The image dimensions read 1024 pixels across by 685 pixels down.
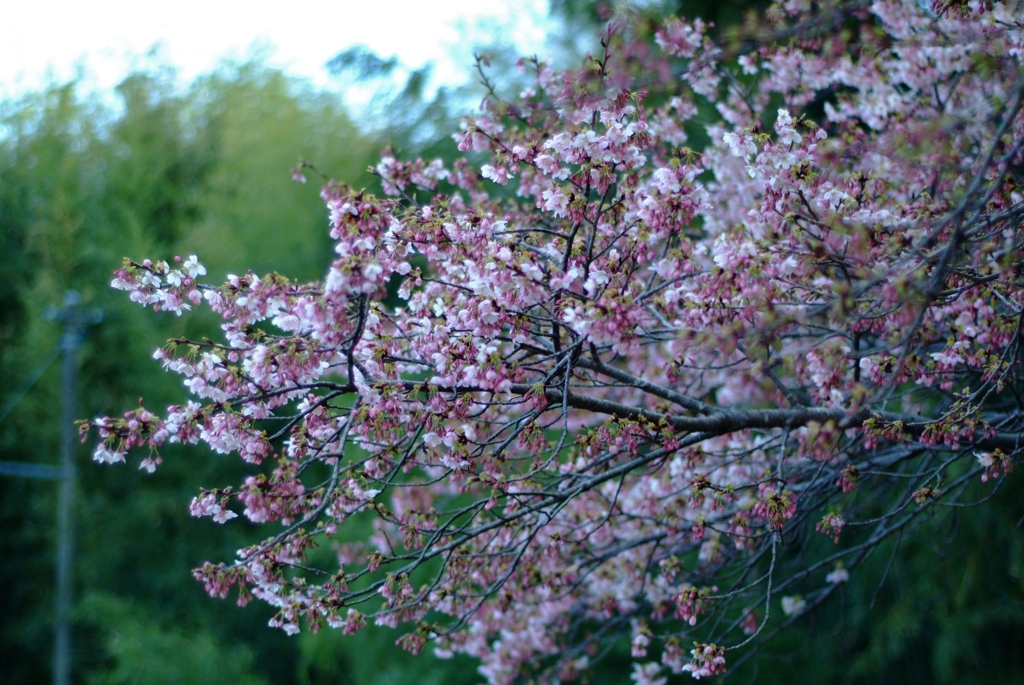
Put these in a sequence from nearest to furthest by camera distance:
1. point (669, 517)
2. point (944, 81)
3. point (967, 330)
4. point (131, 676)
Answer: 1. point (967, 330)
2. point (669, 517)
3. point (944, 81)
4. point (131, 676)

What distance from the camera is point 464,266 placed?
8.13 ft

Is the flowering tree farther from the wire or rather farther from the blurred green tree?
the wire

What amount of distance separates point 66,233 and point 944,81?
7.60 metres

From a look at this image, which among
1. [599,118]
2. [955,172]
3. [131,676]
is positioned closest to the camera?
[955,172]

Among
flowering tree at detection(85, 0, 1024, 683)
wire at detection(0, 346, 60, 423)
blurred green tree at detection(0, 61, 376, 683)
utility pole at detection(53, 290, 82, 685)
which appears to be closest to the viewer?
flowering tree at detection(85, 0, 1024, 683)

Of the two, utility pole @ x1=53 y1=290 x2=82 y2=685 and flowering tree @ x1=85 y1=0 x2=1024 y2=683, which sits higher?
utility pole @ x1=53 y1=290 x2=82 y2=685

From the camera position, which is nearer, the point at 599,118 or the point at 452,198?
the point at 599,118

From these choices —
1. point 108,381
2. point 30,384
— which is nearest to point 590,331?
point 30,384

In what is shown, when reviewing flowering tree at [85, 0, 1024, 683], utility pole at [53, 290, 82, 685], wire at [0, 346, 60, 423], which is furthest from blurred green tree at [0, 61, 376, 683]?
flowering tree at [85, 0, 1024, 683]

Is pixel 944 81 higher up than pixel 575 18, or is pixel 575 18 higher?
pixel 575 18

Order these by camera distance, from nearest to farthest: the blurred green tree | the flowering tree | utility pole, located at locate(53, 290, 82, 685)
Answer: the flowering tree
utility pole, located at locate(53, 290, 82, 685)
the blurred green tree

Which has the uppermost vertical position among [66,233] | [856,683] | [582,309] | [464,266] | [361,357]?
[66,233]

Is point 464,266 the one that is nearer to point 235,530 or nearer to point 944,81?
point 944,81

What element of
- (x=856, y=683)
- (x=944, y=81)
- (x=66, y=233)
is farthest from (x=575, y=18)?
(x=66, y=233)
